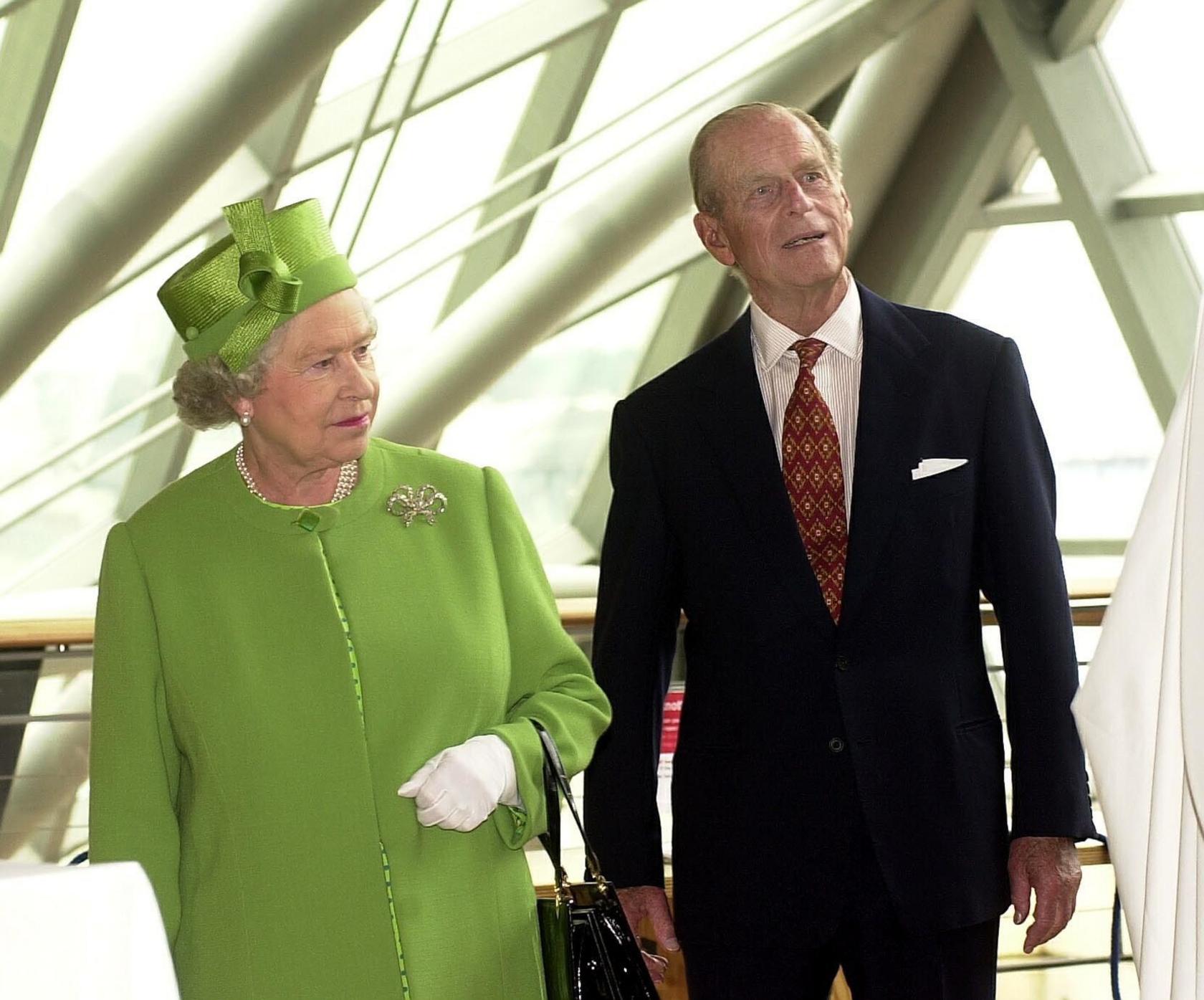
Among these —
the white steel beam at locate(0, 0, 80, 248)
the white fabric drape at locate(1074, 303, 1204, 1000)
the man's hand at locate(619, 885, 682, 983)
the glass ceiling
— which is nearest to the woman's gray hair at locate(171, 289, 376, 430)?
the man's hand at locate(619, 885, 682, 983)

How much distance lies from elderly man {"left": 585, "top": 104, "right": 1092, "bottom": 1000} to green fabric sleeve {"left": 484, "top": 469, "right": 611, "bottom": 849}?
0.71ft

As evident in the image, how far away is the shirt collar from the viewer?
234 centimetres

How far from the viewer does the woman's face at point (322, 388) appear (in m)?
2.05

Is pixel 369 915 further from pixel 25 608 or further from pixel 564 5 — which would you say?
pixel 564 5

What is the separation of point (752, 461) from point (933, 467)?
24cm

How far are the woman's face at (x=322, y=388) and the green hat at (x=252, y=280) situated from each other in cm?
3

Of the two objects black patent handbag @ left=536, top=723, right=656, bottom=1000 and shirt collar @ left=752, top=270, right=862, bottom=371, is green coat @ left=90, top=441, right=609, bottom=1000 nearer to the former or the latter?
black patent handbag @ left=536, top=723, right=656, bottom=1000

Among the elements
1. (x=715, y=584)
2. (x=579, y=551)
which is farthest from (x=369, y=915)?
(x=579, y=551)

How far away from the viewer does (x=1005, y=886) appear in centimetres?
223

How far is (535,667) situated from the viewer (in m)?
2.12

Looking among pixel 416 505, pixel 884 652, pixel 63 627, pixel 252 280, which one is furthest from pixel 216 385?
pixel 63 627

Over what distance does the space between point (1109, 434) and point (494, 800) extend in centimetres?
727

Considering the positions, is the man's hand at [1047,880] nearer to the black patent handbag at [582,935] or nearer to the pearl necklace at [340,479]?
the black patent handbag at [582,935]

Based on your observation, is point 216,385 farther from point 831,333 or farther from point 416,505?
point 831,333
